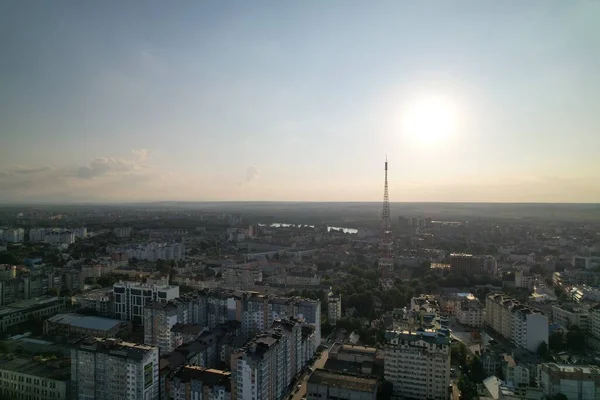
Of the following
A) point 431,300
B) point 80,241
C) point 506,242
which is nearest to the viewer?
point 431,300

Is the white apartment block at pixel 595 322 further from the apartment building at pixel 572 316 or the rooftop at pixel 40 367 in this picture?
the rooftop at pixel 40 367

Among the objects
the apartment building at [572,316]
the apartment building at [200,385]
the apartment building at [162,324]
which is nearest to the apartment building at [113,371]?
the apartment building at [200,385]

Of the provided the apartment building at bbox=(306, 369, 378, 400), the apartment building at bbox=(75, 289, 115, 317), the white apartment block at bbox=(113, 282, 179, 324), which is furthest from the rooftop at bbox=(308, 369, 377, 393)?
the apartment building at bbox=(75, 289, 115, 317)

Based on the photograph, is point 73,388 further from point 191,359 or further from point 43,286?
point 43,286

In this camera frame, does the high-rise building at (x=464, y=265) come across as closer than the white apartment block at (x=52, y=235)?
Yes

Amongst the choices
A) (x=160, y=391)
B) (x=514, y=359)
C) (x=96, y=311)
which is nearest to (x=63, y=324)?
(x=96, y=311)

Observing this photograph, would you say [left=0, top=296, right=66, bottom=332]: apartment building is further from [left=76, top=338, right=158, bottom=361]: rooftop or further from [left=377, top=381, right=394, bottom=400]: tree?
[left=377, top=381, right=394, bottom=400]: tree
